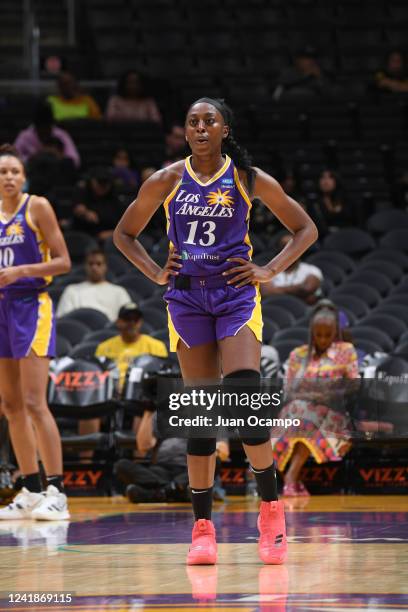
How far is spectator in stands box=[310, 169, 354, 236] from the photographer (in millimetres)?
13398

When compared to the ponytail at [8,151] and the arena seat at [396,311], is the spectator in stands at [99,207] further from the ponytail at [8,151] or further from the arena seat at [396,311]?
the ponytail at [8,151]

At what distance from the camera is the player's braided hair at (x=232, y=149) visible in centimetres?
545

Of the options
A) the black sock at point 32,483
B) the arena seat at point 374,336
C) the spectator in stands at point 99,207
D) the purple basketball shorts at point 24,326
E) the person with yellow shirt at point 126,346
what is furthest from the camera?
the spectator in stands at point 99,207

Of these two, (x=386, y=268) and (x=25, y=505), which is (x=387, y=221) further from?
(x=25, y=505)

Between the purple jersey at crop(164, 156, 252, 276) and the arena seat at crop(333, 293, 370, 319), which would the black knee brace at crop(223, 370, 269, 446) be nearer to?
the purple jersey at crop(164, 156, 252, 276)

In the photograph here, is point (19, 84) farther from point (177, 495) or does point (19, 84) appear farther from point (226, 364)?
point (226, 364)

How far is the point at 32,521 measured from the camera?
7.43 m

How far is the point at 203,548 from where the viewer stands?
526 centimetres

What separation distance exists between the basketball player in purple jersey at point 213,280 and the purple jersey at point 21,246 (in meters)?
2.15

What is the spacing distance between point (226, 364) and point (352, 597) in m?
1.35

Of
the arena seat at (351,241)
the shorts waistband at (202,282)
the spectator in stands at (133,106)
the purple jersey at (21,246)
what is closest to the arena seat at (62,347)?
the purple jersey at (21,246)

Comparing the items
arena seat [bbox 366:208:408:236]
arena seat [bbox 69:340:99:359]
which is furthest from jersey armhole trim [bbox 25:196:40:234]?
arena seat [bbox 366:208:408:236]

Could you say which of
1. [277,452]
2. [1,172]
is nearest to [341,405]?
[277,452]

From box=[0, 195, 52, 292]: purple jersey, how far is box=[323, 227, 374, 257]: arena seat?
6109 mm
